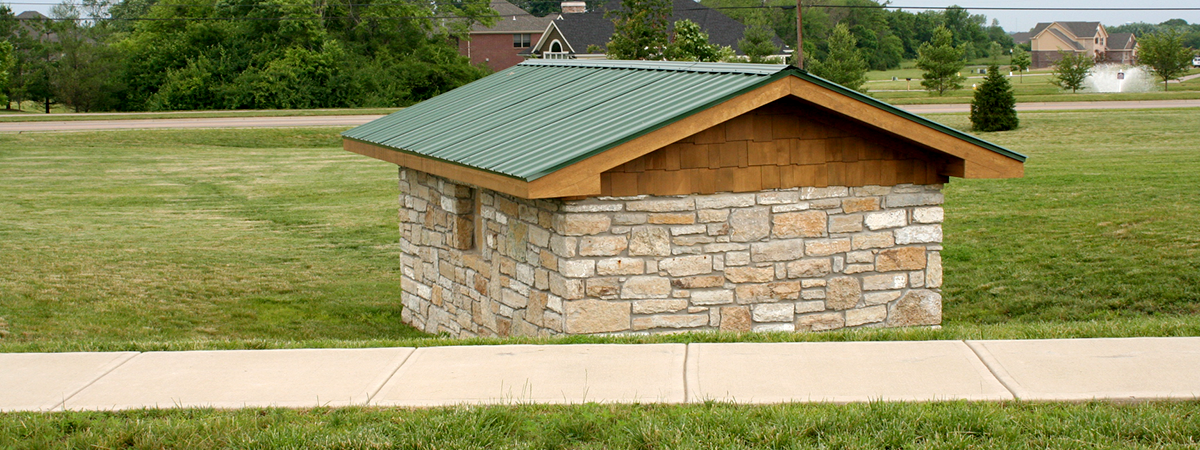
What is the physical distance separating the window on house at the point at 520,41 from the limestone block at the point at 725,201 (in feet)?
212

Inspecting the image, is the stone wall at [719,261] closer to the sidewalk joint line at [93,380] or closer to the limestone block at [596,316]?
the limestone block at [596,316]

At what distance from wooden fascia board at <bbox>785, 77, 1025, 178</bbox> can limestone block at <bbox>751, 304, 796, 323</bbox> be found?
5.25ft

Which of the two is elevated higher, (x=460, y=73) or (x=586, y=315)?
(x=460, y=73)

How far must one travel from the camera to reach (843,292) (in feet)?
28.4

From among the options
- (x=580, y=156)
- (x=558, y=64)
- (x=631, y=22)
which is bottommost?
(x=580, y=156)

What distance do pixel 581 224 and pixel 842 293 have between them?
2.30 metres

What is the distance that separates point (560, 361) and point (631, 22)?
60.5ft

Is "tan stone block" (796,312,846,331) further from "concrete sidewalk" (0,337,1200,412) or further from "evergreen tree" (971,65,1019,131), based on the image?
"evergreen tree" (971,65,1019,131)

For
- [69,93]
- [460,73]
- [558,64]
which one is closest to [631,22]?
[558,64]

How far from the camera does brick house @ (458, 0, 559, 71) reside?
71.0m

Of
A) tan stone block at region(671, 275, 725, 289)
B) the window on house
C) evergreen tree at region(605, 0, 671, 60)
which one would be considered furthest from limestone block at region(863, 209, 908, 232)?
the window on house

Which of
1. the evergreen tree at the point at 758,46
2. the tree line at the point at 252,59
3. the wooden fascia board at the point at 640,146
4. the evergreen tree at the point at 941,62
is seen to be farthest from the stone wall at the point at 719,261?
the tree line at the point at 252,59

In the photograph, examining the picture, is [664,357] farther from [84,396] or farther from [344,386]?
[84,396]

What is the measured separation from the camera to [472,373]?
5812 mm
